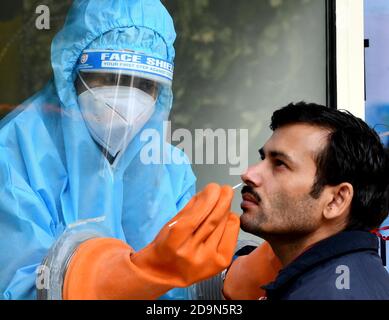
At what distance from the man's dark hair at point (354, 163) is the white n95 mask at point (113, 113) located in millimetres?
398

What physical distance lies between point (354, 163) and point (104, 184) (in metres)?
0.61

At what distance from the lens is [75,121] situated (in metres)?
1.56

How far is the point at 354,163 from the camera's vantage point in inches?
57.7

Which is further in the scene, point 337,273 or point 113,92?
point 113,92

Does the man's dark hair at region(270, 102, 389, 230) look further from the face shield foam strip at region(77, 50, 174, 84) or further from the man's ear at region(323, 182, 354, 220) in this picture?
the face shield foam strip at region(77, 50, 174, 84)

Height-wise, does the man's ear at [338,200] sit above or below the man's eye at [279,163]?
below

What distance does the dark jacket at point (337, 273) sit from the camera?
51.4 inches

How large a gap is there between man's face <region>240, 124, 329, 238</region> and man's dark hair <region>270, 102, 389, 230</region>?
0.06 feet

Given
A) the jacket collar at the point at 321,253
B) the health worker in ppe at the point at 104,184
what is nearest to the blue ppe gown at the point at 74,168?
the health worker in ppe at the point at 104,184

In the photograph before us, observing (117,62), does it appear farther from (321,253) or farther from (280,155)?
(321,253)

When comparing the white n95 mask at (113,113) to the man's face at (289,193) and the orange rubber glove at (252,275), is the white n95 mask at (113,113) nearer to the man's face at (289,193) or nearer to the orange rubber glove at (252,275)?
the man's face at (289,193)

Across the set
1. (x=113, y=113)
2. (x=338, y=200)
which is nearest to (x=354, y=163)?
(x=338, y=200)

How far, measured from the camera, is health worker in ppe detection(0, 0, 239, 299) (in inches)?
53.8
